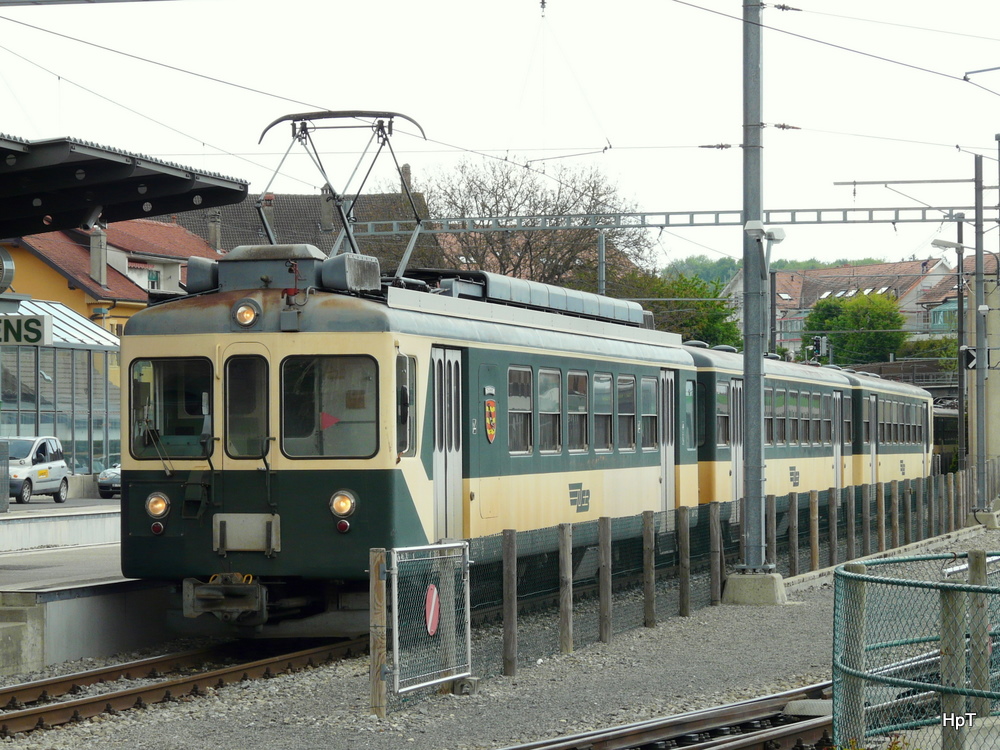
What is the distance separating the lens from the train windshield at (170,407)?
39.9ft

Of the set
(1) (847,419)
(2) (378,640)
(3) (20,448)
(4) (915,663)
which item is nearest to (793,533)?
(2) (378,640)

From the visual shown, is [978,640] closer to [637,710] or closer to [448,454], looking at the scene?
[637,710]

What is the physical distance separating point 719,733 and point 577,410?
21.3ft

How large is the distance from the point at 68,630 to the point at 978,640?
7957mm

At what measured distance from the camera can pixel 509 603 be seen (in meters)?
11.5

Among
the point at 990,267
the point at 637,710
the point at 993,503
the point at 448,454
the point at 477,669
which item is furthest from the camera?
the point at 990,267

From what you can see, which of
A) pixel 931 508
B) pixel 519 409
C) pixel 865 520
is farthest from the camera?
pixel 931 508

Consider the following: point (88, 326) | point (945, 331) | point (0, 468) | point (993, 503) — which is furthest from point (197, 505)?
point (945, 331)

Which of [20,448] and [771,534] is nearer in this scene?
[771,534]

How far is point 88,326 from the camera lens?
129 ft

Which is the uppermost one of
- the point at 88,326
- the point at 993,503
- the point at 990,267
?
the point at 990,267

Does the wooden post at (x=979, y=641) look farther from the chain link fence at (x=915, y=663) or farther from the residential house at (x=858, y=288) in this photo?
the residential house at (x=858, y=288)

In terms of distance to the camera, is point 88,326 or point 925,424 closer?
point 925,424

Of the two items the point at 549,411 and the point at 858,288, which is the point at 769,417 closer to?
the point at 549,411
